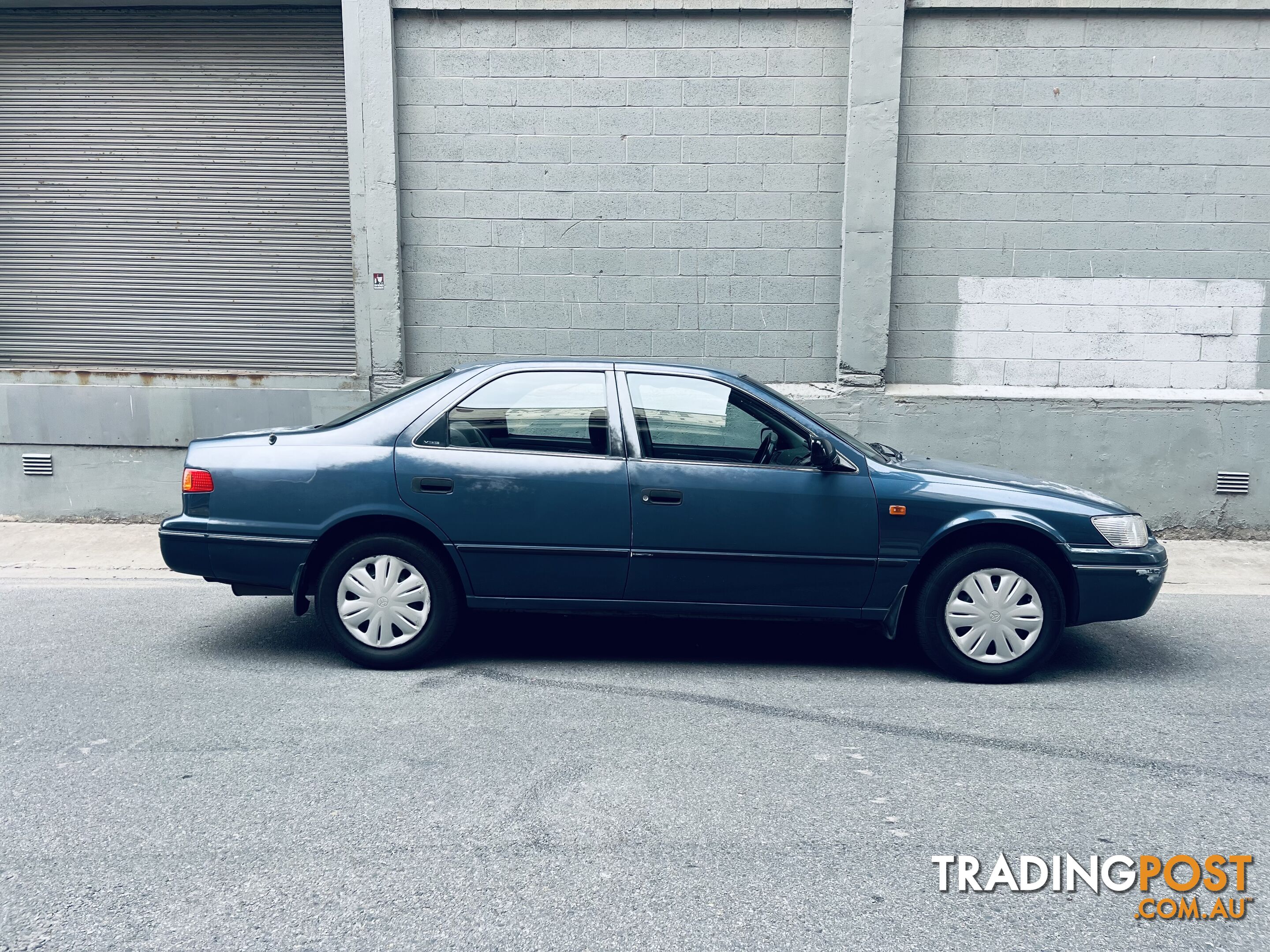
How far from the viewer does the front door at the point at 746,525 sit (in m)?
5.12

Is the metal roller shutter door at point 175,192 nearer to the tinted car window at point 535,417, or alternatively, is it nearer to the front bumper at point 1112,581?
the tinted car window at point 535,417

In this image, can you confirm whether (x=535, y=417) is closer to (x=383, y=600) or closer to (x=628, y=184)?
(x=383, y=600)

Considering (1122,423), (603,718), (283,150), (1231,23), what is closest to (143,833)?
(603,718)

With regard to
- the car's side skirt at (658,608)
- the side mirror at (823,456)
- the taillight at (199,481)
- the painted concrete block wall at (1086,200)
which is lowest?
the car's side skirt at (658,608)

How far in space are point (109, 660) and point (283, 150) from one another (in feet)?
17.6

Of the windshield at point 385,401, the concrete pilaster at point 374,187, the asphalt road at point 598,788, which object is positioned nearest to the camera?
the asphalt road at point 598,788

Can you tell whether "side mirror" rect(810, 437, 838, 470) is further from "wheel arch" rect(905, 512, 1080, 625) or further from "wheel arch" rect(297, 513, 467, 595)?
"wheel arch" rect(297, 513, 467, 595)

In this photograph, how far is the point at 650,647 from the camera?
5.70m

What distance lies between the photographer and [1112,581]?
516 centimetres

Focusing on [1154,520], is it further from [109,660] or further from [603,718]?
[109,660]

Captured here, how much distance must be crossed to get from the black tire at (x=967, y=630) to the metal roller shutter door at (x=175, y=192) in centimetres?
600

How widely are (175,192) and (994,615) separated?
777 centimetres

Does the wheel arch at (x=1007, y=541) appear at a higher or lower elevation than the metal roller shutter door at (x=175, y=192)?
lower

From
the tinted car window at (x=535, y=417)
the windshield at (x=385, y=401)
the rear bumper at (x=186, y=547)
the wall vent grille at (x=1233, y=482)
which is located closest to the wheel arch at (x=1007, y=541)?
the tinted car window at (x=535, y=417)
